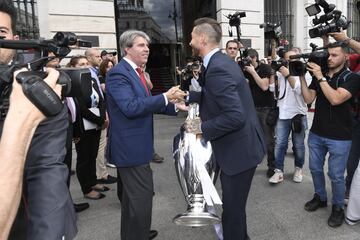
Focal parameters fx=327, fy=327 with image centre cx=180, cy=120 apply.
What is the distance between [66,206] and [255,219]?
2686mm

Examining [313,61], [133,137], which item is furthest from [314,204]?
[133,137]

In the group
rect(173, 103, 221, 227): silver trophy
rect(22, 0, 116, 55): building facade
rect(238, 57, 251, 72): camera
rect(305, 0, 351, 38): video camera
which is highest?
rect(22, 0, 116, 55): building facade

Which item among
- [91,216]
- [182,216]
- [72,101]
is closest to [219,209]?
[182,216]

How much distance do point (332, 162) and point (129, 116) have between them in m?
2.15

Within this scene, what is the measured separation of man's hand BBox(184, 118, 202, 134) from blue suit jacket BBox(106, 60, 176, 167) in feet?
0.76

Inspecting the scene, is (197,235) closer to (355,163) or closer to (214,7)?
(355,163)

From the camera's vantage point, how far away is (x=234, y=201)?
8.18 ft

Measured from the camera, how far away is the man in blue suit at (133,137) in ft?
8.29

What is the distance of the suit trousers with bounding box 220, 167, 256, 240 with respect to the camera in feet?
8.13

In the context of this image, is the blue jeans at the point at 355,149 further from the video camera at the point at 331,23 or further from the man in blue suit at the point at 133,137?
the man in blue suit at the point at 133,137

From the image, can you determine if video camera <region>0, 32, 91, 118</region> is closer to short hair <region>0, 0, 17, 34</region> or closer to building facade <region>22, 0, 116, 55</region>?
short hair <region>0, 0, 17, 34</region>

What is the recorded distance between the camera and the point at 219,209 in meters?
3.31

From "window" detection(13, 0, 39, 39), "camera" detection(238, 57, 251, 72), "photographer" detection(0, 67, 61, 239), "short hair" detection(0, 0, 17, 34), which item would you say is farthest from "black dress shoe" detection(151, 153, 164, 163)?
"photographer" detection(0, 67, 61, 239)

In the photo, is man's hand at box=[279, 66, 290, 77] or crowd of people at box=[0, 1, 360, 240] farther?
man's hand at box=[279, 66, 290, 77]
